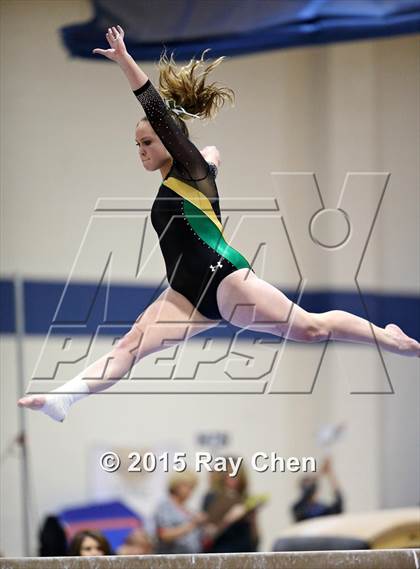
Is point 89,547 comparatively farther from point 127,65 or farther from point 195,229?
point 127,65

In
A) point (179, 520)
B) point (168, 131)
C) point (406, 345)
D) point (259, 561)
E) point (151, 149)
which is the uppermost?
point (151, 149)

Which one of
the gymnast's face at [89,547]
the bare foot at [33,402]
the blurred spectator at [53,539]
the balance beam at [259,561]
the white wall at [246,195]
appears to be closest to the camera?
the bare foot at [33,402]

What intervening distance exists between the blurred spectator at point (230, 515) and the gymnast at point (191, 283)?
3.04m

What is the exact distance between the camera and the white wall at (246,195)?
5.82m

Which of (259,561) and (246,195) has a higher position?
(246,195)

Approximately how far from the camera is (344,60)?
701cm

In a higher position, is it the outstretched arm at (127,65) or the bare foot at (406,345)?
the outstretched arm at (127,65)

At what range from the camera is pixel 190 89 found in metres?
4.34

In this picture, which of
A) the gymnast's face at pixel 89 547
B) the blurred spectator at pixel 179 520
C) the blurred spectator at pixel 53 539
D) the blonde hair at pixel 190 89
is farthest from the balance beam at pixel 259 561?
the blurred spectator at pixel 179 520

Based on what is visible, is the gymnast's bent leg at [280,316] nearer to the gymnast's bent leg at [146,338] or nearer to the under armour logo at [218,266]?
the under armour logo at [218,266]

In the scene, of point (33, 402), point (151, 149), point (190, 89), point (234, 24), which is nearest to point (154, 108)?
point (151, 149)

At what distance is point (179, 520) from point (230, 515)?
0.34 metres

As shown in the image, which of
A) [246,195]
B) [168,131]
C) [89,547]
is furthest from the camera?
[246,195]

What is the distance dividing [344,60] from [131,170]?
2.12 m
